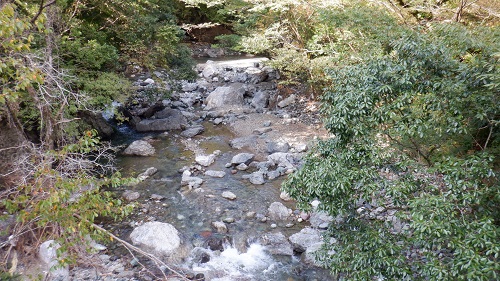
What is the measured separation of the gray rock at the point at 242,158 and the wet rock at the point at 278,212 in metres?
2.83

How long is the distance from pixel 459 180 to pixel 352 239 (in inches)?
63.8

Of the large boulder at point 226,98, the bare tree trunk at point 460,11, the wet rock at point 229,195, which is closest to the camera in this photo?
the bare tree trunk at point 460,11

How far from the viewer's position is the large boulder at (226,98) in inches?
663

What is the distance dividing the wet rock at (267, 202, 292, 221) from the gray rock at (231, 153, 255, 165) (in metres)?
2.83

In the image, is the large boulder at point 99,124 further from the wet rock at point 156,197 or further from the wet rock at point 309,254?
the wet rock at point 309,254

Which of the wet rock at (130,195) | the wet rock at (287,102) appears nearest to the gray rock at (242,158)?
the wet rock at (130,195)

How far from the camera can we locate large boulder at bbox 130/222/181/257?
6.91 meters

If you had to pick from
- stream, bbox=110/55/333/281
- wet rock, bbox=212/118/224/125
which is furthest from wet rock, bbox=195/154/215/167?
wet rock, bbox=212/118/224/125

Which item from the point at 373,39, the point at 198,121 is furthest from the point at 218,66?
the point at 373,39

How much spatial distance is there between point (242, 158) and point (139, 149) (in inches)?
142

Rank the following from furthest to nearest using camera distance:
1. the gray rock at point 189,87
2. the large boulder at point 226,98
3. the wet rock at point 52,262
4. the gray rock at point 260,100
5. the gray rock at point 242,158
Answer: the gray rock at point 189,87 < the large boulder at point 226,98 < the gray rock at point 260,100 < the gray rock at point 242,158 < the wet rock at point 52,262

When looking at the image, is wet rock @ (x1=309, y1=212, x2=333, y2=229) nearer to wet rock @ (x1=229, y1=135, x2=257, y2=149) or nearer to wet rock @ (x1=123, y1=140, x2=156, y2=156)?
wet rock @ (x1=229, y1=135, x2=257, y2=149)

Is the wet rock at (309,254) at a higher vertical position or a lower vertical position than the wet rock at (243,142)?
higher

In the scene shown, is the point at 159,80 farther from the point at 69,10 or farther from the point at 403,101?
the point at 403,101
